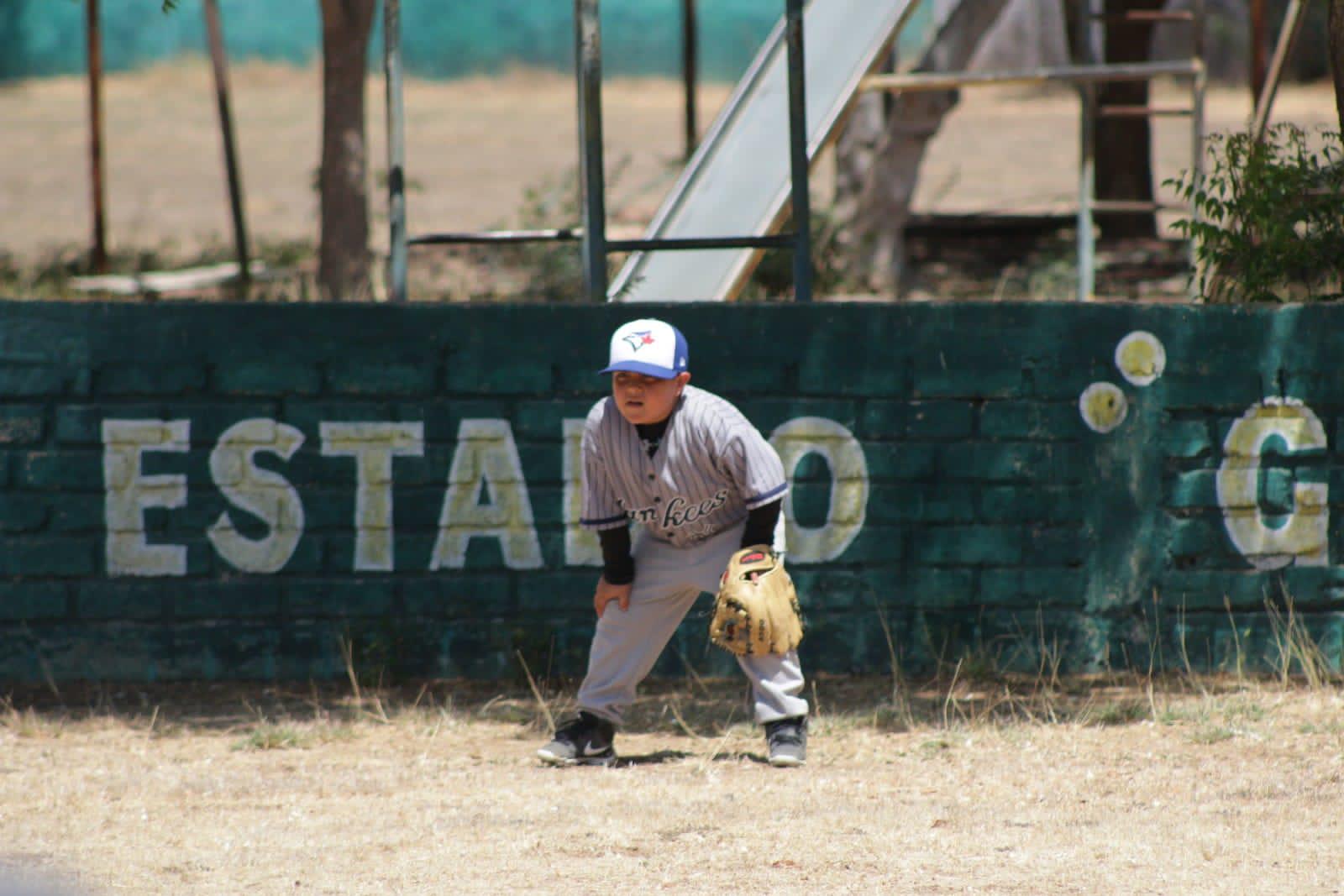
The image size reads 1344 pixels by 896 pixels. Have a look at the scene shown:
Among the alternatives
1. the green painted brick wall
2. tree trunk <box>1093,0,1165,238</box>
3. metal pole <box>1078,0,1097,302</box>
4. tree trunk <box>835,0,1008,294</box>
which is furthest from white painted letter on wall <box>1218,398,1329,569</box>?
tree trunk <box>1093,0,1165,238</box>

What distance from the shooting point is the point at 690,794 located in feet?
18.0

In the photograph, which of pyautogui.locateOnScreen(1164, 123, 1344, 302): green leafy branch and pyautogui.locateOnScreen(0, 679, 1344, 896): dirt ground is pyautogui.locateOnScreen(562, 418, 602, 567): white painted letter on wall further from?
pyautogui.locateOnScreen(1164, 123, 1344, 302): green leafy branch

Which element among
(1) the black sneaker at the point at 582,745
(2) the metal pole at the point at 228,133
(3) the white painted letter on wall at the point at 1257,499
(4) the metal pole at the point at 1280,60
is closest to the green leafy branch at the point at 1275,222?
(3) the white painted letter on wall at the point at 1257,499

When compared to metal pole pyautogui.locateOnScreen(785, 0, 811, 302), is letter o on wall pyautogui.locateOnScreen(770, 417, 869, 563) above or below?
below

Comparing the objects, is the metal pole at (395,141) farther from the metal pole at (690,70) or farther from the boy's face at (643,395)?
the metal pole at (690,70)

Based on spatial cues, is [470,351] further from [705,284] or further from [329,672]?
[705,284]

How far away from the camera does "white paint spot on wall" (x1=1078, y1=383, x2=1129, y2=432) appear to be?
6891 millimetres

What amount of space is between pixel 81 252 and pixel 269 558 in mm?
12695

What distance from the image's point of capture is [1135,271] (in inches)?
599

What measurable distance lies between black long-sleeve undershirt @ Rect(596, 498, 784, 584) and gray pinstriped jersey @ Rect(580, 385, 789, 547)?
0.05 meters

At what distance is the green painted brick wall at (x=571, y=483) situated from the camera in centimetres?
687

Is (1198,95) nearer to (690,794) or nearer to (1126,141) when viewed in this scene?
(1126,141)

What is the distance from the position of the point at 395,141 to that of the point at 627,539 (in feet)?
10.6

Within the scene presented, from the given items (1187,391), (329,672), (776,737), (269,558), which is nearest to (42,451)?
(269,558)
